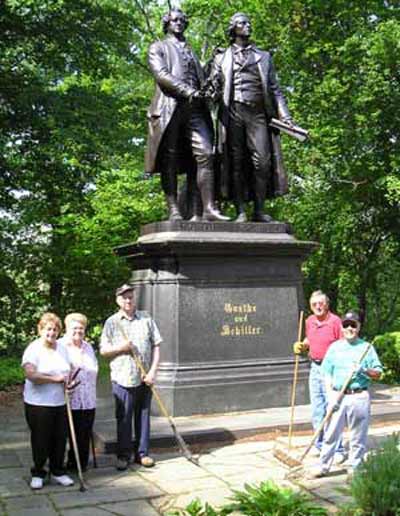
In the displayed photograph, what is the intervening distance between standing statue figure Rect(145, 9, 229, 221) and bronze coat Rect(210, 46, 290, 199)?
0.22m

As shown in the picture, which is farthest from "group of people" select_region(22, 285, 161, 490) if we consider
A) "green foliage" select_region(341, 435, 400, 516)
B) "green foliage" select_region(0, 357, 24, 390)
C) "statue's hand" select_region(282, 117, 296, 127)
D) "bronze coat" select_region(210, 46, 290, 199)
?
"green foliage" select_region(0, 357, 24, 390)

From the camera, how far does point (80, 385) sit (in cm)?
598

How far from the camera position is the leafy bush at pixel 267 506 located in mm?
4188

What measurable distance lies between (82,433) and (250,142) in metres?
4.49

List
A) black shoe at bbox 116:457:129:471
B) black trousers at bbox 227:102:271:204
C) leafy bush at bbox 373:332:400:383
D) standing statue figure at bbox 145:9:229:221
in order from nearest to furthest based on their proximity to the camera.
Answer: black shoe at bbox 116:457:129:471 → standing statue figure at bbox 145:9:229:221 → black trousers at bbox 227:102:271:204 → leafy bush at bbox 373:332:400:383

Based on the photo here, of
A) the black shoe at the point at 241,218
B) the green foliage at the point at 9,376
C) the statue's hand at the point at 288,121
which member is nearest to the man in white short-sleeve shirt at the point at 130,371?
the black shoe at the point at 241,218

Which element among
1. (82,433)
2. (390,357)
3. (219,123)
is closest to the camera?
(82,433)

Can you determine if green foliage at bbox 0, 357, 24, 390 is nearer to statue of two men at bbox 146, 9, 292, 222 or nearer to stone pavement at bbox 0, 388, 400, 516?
stone pavement at bbox 0, 388, 400, 516

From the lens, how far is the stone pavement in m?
4.86

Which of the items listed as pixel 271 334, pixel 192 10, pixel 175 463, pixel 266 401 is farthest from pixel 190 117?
pixel 192 10

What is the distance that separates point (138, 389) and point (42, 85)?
11.0 meters

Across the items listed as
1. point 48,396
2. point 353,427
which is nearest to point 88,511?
point 48,396

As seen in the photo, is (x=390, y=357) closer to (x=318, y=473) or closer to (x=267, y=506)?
(x=318, y=473)

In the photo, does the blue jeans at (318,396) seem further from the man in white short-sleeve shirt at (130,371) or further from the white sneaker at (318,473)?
the man in white short-sleeve shirt at (130,371)
